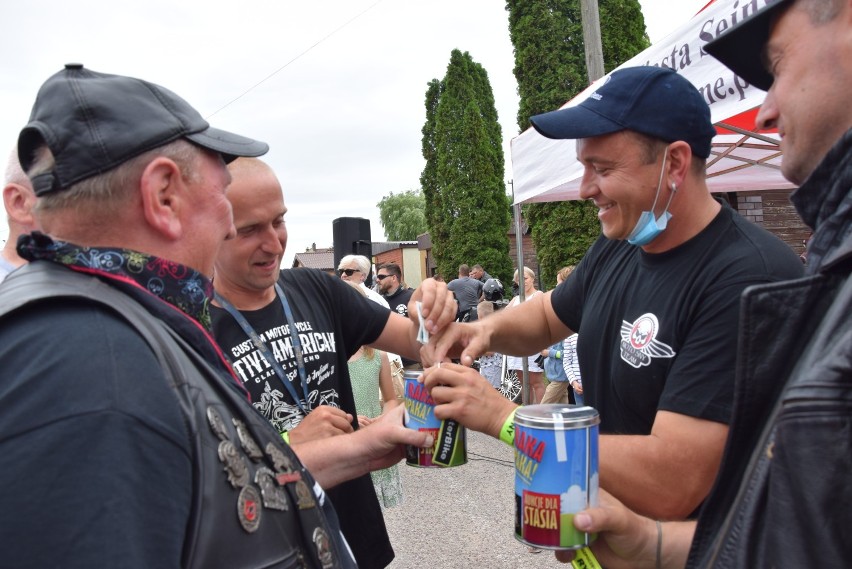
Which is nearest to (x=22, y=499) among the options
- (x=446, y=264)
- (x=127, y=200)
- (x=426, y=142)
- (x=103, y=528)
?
(x=103, y=528)

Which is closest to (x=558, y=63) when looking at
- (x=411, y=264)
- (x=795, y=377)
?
(x=795, y=377)

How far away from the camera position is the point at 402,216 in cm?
6309

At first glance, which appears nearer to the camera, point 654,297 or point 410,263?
point 654,297

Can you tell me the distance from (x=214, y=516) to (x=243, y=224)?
1.22 meters

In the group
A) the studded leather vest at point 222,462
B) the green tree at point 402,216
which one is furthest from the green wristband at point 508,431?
the green tree at point 402,216

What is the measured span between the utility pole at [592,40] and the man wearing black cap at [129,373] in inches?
280

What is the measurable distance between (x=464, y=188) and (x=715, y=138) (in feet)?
59.3

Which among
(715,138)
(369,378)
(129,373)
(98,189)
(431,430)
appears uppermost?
(715,138)


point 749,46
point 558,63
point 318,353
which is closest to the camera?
point 749,46

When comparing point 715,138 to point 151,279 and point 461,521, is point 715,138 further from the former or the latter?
point 151,279

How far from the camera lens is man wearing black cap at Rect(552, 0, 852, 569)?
0.82 metres

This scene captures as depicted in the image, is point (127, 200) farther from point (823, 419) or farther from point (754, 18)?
point (754, 18)

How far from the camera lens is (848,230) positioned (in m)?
1.03

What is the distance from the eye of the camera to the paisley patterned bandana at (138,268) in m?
0.99
